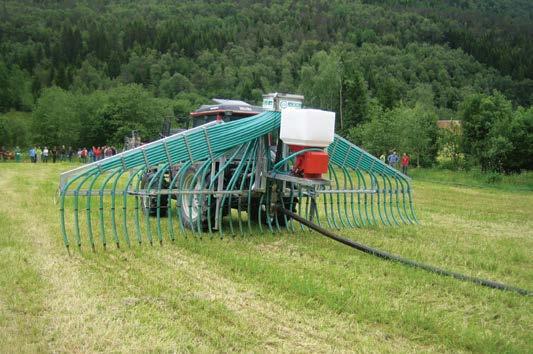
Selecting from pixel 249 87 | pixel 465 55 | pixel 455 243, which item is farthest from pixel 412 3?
pixel 455 243

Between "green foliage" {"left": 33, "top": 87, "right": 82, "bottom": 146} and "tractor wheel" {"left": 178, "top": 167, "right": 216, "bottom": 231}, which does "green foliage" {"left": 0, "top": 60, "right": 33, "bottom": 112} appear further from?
"tractor wheel" {"left": 178, "top": 167, "right": 216, "bottom": 231}

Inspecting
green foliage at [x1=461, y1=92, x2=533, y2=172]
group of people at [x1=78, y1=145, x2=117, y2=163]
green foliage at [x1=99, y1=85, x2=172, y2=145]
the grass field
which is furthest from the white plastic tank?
green foliage at [x1=99, y1=85, x2=172, y2=145]

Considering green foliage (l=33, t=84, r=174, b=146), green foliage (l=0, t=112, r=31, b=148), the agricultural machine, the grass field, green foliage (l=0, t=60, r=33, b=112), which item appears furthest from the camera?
green foliage (l=0, t=60, r=33, b=112)

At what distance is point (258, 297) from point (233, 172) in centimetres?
369

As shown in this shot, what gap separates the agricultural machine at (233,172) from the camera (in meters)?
6.92

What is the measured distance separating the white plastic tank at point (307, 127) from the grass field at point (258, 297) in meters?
1.37

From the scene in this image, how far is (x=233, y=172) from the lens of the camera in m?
8.46

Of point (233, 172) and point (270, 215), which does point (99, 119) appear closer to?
point (233, 172)

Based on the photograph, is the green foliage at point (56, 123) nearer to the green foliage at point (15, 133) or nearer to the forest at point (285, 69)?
the forest at point (285, 69)

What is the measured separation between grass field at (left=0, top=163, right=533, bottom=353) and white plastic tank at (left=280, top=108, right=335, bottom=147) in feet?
4.49

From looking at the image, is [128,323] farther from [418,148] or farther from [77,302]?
[418,148]

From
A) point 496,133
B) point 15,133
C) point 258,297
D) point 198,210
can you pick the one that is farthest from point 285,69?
point 258,297

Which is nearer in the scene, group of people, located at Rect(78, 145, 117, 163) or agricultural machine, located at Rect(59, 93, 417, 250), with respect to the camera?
agricultural machine, located at Rect(59, 93, 417, 250)

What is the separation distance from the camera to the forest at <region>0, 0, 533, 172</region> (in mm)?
34750
